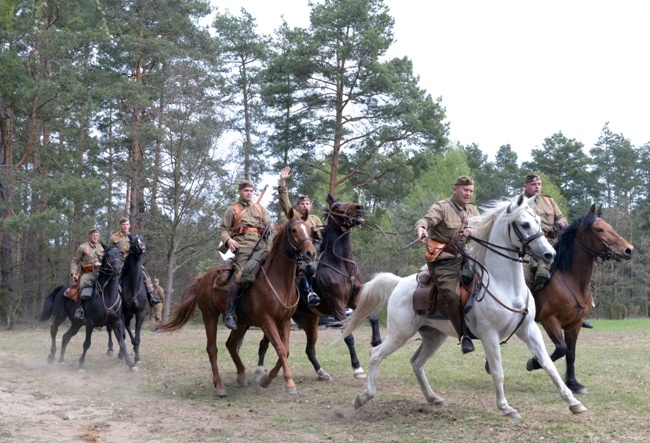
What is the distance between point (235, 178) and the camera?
104 ft

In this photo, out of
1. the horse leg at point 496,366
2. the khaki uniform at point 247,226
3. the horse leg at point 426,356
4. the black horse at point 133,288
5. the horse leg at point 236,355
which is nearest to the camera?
the horse leg at point 496,366

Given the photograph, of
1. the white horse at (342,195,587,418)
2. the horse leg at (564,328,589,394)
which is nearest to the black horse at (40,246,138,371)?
the white horse at (342,195,587,418)

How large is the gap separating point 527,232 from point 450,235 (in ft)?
3.83

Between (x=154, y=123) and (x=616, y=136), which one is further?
(x=616, y=136)

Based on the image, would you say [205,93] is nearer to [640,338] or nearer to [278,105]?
[278,105]

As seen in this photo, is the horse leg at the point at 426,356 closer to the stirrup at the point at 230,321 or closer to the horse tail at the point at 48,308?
the stirrup at the point at 230,321

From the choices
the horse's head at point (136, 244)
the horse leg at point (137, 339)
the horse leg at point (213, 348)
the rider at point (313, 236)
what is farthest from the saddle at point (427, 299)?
Result: the horse leg at point (137, 339)

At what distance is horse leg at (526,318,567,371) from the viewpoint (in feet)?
30.7

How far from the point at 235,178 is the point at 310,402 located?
2282 centimetres

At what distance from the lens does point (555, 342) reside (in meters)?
9.42

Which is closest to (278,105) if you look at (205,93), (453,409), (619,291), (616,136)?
(205,93)

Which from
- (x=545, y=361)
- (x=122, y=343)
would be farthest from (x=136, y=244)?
(x=545, y=361)

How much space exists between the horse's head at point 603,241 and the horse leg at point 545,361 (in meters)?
2.29

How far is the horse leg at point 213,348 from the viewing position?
10423mm
